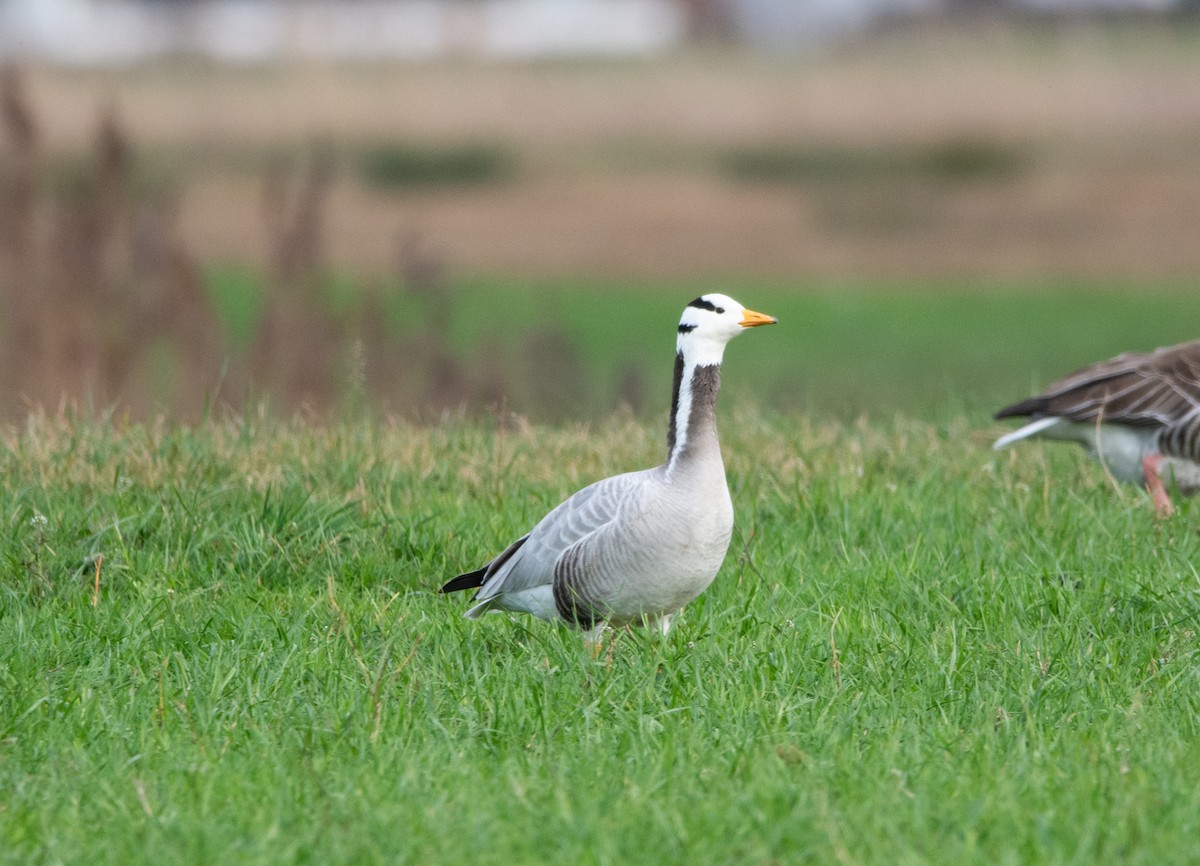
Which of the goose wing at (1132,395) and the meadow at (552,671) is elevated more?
the goose wing at (1132,395)

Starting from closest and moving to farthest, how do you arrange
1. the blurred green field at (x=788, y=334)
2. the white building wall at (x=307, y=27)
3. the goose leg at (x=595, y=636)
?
the goose leg at (x=595, y=636) → the blurred green field at (x=788, y=334) → the white building wall at (x=307, y=27)

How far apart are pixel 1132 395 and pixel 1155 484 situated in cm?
61

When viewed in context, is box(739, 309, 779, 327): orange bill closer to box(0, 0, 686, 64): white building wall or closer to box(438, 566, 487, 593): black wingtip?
box(438, 566, 487, 593): black wingtip

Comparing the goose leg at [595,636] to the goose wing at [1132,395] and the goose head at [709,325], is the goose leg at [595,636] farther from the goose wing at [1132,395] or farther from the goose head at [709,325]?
the goose wing at [1132,395]

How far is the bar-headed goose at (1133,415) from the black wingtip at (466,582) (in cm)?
330

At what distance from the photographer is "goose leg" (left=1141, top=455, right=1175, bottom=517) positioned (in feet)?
22.9

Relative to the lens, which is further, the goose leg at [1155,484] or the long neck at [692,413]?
the goose leg at [1155,484]

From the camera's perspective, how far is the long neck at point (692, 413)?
533cm

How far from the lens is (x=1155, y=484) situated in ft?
25.2

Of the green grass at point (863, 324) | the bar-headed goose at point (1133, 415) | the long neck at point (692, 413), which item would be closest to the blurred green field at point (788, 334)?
the green grass at point (863, 324)

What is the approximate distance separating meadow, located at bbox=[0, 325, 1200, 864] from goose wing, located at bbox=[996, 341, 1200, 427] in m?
0.49

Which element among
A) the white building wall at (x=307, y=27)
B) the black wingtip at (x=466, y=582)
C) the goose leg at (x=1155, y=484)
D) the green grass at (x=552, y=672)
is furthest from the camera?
the white building wall at (x=307, y=27)

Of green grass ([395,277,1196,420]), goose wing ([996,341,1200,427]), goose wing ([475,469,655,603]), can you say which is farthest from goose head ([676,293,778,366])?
green grass ([395,277,1196,420])

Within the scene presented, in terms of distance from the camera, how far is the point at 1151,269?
33125 millimetres
